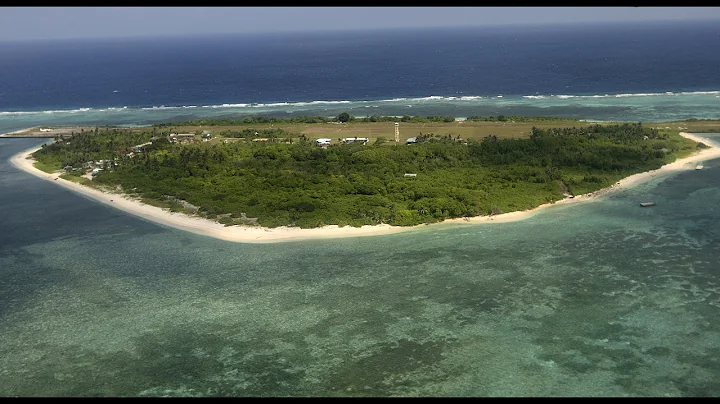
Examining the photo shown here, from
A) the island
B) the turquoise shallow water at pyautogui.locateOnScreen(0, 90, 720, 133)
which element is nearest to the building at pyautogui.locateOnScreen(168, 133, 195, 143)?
the island

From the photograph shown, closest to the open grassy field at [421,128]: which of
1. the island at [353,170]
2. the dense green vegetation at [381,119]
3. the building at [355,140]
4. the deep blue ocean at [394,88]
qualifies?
the island at [353,170]

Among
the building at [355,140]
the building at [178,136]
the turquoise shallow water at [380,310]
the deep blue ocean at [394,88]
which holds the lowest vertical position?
the turquoise shallow water at [380,310]

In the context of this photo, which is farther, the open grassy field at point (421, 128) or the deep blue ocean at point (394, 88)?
the deep blue ocean at point (394, 88)

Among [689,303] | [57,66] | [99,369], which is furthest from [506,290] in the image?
[57,66]

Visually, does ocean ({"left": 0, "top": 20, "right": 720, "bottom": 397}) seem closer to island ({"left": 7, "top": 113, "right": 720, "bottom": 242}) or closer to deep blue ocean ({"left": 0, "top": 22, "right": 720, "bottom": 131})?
island ({"left": 7, "top": 113, "right": 720, "bottom": 242})

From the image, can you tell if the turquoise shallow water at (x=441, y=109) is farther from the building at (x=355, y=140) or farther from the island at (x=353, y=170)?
the building at (x=355, y=140)

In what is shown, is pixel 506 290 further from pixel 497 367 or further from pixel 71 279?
pixel 71 279

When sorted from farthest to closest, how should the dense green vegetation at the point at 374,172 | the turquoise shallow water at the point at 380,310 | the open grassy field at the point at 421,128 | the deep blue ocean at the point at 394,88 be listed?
1. the deep blue ocean at the point at 394,88
2. the open grassy field at the point at 421,128
3. the dense green vegetation at the point at 374,172
4. the turquoise shallow water at the point at 380,310
